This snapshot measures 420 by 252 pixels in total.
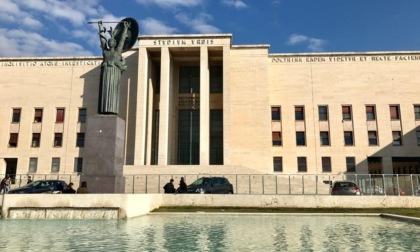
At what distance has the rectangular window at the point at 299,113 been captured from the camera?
1661 inches

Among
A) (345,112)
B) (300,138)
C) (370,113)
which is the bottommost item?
(300,138)

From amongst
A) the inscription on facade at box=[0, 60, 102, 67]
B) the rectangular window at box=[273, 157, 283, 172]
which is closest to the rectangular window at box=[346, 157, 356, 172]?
the rectangular window at box=[273, 157, 283, 172]

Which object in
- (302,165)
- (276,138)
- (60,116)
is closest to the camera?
(302,165)

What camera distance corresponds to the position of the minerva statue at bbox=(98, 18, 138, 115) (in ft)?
58.0

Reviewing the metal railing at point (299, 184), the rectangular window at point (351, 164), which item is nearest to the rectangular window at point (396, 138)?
the rectangular window at point (351, 164)

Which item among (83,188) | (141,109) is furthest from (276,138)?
(83,188)

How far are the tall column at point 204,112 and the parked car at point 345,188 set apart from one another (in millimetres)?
16352

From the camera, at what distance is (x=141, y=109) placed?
38.9 m

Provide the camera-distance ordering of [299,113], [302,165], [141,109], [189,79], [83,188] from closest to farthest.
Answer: [83,188] < [141,109] < [302,165] < [299,113] < [189,79]

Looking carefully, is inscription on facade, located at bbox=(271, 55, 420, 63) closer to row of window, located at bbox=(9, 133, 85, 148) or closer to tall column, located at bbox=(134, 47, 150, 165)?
tall column, located at bbox=(134, 47, 150, 165)

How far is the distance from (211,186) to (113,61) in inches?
384

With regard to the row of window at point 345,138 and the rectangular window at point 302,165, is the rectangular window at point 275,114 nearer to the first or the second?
the row of window at point 345,138

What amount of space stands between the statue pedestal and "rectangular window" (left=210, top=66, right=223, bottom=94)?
26.8 m

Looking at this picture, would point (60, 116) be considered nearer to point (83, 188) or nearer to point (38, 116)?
point (38, 116)
